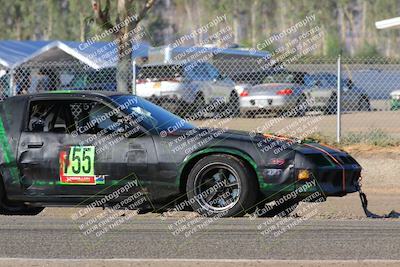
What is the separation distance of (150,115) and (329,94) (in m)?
9.96

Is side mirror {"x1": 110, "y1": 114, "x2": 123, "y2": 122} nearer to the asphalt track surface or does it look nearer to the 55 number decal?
the 55 number decal

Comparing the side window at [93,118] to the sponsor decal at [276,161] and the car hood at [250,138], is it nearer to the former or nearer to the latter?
the car hood at [250,138]

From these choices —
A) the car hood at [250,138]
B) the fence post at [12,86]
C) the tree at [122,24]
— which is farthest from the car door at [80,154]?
the fence post at [12,86]

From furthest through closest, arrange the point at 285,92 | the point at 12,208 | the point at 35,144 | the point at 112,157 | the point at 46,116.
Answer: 1. the point at 285,92
2. the point at 12,208
3. the point at 46,116
4. the point at 35,144
5. the point at 112,157

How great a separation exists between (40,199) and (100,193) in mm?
649

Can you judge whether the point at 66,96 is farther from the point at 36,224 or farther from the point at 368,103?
the point at 368,103

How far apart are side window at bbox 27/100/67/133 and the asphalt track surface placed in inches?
44.3

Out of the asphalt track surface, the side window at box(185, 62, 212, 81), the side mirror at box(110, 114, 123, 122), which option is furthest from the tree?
the asphalt track surface

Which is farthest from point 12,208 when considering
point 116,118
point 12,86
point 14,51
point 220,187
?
point 14,51

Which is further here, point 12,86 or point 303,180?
point 12,86

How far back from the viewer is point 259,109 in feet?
61.4

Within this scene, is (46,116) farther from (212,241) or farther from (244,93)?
(244,93)

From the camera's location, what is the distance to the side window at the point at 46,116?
931cm

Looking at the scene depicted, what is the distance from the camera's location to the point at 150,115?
931 centimetres
